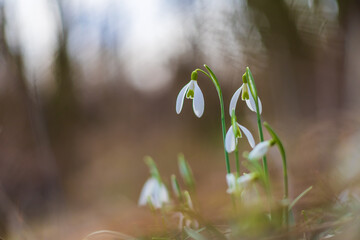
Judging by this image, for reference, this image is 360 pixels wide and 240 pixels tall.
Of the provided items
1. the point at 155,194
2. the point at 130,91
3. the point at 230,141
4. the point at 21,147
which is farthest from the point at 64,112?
the point at 230,141

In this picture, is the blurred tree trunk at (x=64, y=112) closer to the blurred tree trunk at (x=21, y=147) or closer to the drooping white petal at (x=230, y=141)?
the blurred tree trunk at (x=21, y=147)

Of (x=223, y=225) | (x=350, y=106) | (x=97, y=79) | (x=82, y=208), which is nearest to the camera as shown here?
(x=223, y=225)

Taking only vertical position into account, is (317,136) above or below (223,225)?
below

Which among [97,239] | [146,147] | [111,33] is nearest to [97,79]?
[111,33]

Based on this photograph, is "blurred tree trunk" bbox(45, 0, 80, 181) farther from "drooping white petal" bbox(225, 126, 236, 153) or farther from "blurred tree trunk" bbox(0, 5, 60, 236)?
"drooping white petal" bbox(225, 126, 236, 153)

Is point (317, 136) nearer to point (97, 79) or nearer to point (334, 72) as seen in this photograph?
point (334, 72)

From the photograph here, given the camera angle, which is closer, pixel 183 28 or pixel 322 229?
pixel 322 229

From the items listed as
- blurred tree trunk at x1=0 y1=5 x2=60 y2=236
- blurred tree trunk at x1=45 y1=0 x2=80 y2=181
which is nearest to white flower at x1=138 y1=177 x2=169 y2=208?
blurred tree trunk at x1=0 y1=5 x2=60 y2=236

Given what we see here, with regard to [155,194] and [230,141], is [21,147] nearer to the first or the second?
[155,194]

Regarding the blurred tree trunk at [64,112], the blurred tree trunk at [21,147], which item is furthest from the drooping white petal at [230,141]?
the blurred tree trunk at [64,112]
